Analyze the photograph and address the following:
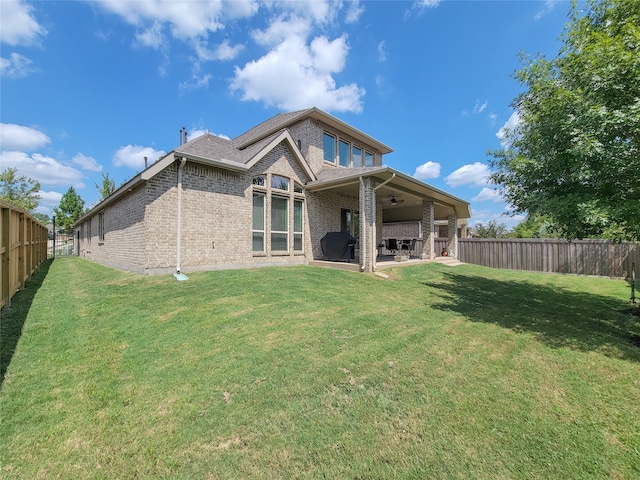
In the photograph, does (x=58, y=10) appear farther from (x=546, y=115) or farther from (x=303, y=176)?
(x=546, y=115)

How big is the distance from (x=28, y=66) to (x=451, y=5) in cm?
1526

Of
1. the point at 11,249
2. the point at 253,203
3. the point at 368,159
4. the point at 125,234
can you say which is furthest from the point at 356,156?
the point at 11,249

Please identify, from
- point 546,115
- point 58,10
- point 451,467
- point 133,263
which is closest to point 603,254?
point 546,115

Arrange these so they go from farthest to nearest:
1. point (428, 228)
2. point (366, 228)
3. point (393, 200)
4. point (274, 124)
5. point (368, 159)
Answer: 1. point (368, 159)
2. point (393, 200)
3. point (428, 228)
4. point (274, 124)
5. point (366, 228)

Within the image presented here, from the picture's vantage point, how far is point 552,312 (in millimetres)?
6535

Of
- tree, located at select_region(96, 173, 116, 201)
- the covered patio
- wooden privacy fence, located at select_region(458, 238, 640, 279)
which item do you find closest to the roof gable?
the covered patio

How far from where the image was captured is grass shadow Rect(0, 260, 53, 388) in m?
3.56

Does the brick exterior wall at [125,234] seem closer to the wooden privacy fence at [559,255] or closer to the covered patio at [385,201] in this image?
the covered patio at [385,201]

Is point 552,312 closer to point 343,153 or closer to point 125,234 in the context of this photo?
point 343,153

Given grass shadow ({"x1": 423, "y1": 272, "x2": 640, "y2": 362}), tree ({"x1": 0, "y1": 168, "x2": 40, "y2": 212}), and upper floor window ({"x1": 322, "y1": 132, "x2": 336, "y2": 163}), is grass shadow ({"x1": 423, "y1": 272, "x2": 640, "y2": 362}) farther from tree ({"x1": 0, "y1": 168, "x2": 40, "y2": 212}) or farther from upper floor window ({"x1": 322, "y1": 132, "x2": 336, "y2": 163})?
tree ({"x1": 0, "y1": 168, "x2": 40, "y2": 212})

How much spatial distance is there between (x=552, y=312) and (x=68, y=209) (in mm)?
47044

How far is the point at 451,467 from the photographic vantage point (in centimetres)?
206

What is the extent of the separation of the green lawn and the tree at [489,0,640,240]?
223 centimetres

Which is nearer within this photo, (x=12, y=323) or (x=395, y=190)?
(x=12, y=323)
